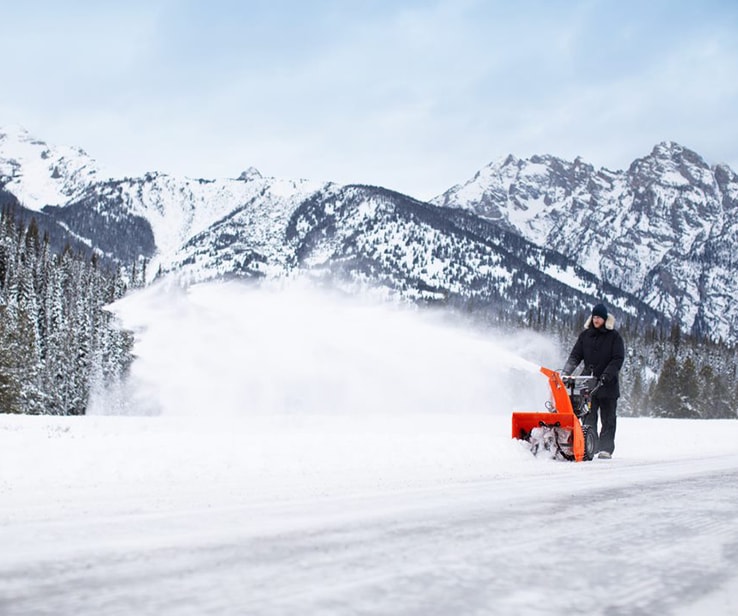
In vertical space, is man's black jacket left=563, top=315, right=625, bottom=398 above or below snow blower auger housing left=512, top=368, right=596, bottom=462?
above

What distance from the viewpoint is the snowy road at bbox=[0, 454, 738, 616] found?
2.68 meters

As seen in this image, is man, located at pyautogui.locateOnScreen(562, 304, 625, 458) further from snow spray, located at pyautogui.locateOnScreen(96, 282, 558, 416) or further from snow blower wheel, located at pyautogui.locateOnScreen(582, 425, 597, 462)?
snow spray, located at pyautogui.locateOnScreen(96, 282, 558, 416)

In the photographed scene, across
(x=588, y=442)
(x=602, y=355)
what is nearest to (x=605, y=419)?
(x=602, y=355)

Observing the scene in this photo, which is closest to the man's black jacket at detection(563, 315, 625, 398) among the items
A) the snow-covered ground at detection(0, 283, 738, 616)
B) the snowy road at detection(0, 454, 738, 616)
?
the snow-covered ground at detection(0, 283, 738, 616)

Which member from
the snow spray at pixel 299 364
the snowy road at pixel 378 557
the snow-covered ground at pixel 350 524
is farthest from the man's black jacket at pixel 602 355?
the snow spray at pixel 299 364

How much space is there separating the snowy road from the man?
5.47 m

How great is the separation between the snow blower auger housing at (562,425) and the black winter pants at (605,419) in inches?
9.3

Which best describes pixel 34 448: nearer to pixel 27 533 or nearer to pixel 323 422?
pixel 27 533

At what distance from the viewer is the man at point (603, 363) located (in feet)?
35.2

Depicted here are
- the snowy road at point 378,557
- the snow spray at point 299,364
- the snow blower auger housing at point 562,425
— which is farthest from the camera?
the snow spray at point 299,364

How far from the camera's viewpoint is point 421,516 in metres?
4.50

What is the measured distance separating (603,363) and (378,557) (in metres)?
8.38

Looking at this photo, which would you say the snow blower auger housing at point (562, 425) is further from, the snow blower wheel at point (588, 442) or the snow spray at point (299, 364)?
the snow spray at point (299, 364)

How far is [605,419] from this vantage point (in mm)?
10812
